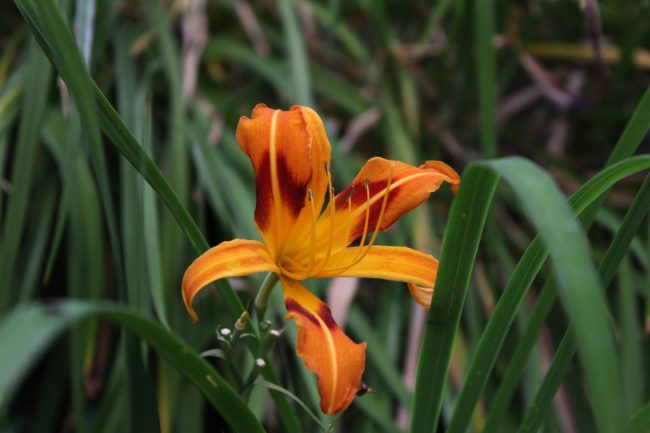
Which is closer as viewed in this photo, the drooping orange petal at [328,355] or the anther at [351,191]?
the drooping orange petal at [328,355]

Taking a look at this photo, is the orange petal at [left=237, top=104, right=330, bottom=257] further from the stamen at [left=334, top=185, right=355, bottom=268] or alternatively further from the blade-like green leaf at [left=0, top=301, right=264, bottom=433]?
→ the blade-like green leaf at [left=0, top=301, right=264, bottom=433]

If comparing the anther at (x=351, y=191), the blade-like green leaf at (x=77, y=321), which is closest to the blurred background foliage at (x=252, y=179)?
the blade-like green leaf at (x=77, y=321)

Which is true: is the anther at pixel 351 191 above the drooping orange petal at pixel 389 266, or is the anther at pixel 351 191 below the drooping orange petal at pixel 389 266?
above

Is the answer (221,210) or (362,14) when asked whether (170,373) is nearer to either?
(221,210)

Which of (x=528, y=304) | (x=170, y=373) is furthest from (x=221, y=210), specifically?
(x=528, y=304)

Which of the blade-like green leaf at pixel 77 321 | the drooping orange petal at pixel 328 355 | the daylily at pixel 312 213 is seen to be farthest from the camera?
the daylily at pixel 312 213

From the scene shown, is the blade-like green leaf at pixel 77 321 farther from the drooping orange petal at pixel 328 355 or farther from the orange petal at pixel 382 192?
the orange petal at pixel 382 192

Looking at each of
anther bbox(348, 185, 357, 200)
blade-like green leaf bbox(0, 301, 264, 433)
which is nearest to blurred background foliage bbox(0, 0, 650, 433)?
blade-like green leaf bbox(0, 301, 264, 433)
